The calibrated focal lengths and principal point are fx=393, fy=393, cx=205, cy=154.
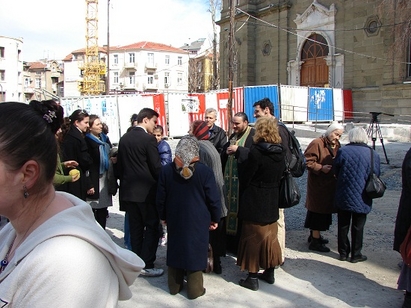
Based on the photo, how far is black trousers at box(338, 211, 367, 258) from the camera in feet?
17.0

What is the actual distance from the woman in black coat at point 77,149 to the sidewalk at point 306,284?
1403 millimetres

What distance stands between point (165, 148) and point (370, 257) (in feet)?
11.0

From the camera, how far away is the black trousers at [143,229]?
4.96 meters

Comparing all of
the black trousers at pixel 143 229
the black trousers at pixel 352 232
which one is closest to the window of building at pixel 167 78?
the black trousers at pixel 143 229

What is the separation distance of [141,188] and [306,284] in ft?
7.61

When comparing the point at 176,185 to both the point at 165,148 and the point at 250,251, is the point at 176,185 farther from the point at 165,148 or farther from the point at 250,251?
the point at 165,148

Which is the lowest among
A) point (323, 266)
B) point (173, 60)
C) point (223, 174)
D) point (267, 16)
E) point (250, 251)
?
point (323, 266)

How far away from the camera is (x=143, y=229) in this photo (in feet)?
16.9

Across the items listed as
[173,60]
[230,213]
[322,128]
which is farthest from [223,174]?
[173,60]

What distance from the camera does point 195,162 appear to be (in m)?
4.27

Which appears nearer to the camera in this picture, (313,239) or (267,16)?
(313,239)

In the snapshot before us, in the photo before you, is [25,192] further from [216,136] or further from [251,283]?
[216,136]

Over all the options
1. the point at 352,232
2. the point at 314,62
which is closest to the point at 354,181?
the point at 352,232

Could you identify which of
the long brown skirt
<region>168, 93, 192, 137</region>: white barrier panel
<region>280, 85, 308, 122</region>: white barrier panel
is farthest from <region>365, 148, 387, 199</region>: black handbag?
<region>280, 85, 308, 122</region>: white barrier panel
